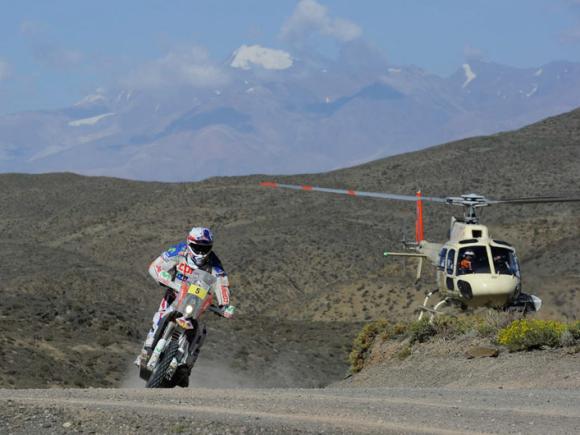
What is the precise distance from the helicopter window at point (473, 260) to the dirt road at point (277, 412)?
28.6 ft

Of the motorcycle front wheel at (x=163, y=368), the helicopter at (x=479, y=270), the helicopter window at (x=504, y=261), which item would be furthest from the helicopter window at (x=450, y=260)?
the motorcycle front wheel at (x=163, y=368)

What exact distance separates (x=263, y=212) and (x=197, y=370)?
2889 inches

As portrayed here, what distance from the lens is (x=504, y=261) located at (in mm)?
22766

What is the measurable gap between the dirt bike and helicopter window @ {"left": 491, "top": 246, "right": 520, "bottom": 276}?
955 cm

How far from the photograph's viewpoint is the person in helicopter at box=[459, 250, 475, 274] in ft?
74.3

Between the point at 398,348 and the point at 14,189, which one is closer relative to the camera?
the point at 398,348

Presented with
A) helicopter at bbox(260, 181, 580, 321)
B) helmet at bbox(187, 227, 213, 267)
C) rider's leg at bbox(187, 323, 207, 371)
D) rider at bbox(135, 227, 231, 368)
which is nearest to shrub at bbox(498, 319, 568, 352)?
helicopter at bbox(260, 181, 580, 321)

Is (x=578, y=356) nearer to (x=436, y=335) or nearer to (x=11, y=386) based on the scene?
(x=436, y=335)

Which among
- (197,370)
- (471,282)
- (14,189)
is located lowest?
(197,370)

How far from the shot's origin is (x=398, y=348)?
2306cm

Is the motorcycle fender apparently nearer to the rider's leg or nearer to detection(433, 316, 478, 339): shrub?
the rider's leg

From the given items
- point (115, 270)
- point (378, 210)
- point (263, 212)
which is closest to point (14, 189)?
point (263, 212)

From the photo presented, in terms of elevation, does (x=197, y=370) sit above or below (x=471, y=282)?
below

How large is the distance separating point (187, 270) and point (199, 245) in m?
0.39
